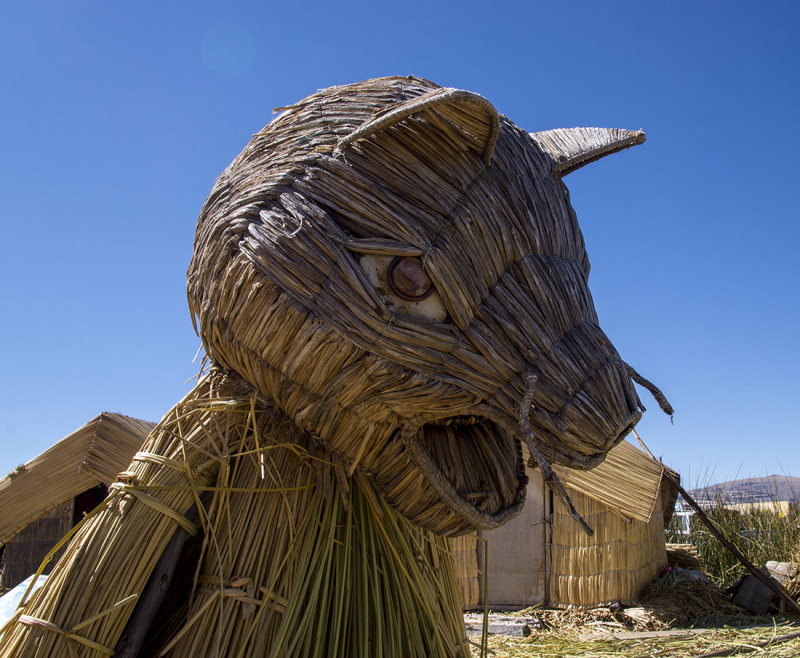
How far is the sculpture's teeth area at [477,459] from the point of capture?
1.39m

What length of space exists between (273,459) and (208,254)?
45cm

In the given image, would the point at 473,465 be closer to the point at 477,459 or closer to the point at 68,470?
the point at 477,459

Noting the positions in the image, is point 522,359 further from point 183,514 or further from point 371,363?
point 183,514

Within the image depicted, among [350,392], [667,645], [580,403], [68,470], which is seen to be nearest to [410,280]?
[350,392]

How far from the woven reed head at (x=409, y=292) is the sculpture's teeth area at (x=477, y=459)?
0.04 ft

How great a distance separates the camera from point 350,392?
122 centimetres

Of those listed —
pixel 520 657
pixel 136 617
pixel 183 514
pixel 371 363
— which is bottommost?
pixel 520 657

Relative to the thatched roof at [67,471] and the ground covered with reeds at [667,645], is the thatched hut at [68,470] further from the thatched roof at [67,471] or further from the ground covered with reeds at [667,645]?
the ground covered with reeds at [667,645]

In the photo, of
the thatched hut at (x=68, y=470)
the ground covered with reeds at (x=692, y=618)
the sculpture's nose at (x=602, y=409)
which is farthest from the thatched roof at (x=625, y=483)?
the sculpture's nose at (x=602, y=409)

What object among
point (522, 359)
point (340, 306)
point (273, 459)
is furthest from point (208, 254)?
point (522, 359)

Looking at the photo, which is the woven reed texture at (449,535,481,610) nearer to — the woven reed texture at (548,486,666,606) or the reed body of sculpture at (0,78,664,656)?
the woven reed texture at (548,486,666,606)

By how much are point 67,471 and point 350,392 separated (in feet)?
9.53

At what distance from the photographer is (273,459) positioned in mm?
1401

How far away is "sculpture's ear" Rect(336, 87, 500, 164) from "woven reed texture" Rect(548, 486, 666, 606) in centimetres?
521
